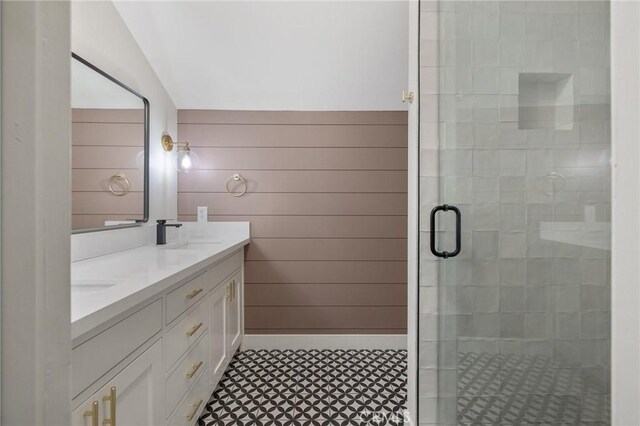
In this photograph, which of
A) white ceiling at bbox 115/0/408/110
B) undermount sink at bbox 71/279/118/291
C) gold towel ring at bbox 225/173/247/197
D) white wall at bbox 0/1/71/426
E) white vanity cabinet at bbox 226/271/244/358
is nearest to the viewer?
white wall at bbox 0/1/71/426

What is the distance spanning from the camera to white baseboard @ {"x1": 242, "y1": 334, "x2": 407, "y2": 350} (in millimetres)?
2602

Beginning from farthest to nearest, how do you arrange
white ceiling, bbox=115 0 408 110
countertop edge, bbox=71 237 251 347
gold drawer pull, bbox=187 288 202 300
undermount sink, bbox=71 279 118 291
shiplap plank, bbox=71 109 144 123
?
1. white ceiling, bbox=115 0 408 110
2. shiplap plank, bbox=71 109 144 123
3. gold drawer pull, bbox=187 288 202 300
4. undermount sink, bbox=71 279 118 291
5. countertop edge, bbox=71 237 251 347

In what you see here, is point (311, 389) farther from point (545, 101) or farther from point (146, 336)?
point (545, 101)

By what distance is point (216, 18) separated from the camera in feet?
6.70

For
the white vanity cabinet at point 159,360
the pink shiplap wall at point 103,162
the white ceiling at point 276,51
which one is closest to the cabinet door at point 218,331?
the white vanity cabinet at point 159,360

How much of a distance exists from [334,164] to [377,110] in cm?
52

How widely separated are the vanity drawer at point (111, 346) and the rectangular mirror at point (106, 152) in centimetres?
78

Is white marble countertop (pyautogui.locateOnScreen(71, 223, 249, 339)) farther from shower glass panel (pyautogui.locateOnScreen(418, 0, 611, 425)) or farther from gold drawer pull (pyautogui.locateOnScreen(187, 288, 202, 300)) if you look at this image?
shower glass panel (pyautogui.locateOnScreen(418, 0, 611, 425))

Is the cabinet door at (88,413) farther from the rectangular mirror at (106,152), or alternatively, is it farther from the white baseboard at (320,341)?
the white baseboard at (320,341)

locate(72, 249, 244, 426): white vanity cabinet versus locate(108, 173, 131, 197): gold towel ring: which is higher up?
locate(108, 173, 131, 197): gold towel ring

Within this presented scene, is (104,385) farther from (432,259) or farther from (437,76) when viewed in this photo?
(437,76)

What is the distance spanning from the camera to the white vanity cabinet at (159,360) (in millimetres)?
831

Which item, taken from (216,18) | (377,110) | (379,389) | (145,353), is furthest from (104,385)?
(377,110)

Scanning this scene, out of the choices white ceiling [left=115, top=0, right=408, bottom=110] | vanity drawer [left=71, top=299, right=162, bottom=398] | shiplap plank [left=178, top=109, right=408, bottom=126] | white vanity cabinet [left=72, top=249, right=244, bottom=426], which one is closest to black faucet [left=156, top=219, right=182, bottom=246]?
white vanity cabinet [left=72, top=249, right=244, bottom=426]
